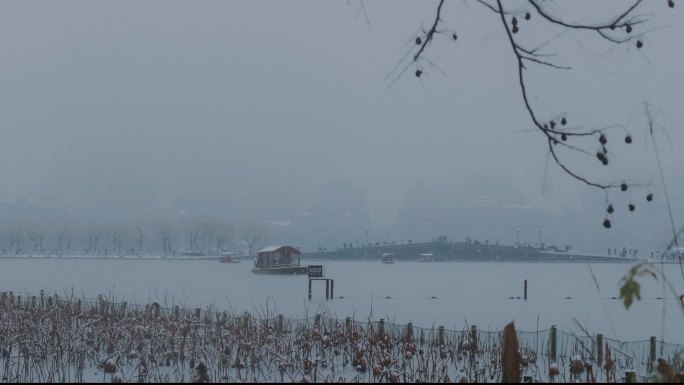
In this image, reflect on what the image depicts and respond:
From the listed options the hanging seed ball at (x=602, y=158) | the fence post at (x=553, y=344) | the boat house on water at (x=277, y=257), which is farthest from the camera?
the boat house on water at (x=277, y=257)

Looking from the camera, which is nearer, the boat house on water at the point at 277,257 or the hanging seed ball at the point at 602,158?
the hanging seed ball at the point at 602,158

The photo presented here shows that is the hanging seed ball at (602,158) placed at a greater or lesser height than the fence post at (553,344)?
greater

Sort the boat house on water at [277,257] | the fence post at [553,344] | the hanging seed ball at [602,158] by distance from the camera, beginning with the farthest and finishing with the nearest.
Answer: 1. the boat house on water at [277,257]
2. the fence post at [553,344]
3. the hanging seed ball at [602,158]

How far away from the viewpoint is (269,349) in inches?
434

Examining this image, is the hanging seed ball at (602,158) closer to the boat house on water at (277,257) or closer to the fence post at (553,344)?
the fence post at (553,344)

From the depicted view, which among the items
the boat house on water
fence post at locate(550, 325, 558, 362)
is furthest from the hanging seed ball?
the boat house on water

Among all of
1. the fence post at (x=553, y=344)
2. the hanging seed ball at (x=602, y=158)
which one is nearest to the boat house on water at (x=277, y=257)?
the fence post at (x=553, y=344)

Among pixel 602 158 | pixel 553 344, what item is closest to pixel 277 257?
pixel 553 344

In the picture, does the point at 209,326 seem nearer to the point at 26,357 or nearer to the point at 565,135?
the point at 26,357

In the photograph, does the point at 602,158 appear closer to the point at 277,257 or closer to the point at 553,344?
the point at 553,344

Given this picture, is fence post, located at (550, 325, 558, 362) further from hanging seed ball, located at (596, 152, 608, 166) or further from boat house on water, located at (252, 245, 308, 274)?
boat house on water, located at (252, 245, 308, 274)

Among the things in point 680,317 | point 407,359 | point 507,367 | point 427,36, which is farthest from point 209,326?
point 680,317

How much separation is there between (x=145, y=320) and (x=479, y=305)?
28.1 m

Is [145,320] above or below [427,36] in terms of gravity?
below
